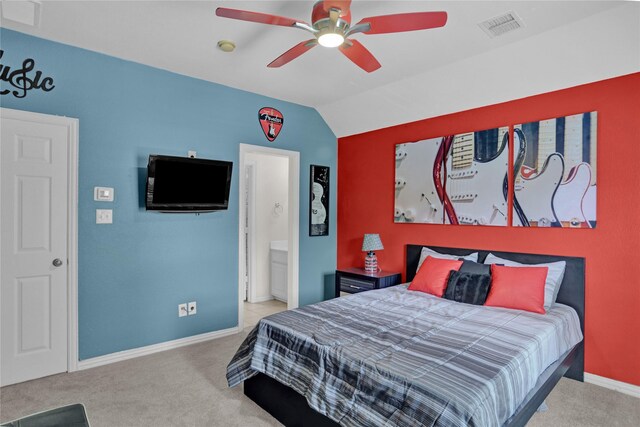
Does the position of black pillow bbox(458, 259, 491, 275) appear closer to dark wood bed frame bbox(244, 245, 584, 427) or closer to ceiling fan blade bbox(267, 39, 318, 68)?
dark wood bed frame bbox(244, 245, 584, 427)

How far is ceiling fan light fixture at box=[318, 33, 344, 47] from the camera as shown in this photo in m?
2.11

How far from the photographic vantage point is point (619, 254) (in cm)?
282

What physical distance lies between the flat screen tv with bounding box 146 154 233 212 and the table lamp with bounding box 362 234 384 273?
66.4 inches

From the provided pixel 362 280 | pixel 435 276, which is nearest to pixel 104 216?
pixel 362 280

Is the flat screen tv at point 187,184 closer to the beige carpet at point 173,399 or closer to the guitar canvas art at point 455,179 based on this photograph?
the beige carpet at point 173,399

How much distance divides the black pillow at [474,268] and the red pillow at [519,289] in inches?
7.7

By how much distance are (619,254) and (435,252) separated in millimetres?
1553

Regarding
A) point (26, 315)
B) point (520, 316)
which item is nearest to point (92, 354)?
point (26, 315)

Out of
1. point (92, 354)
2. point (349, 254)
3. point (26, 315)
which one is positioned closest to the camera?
point (26, 315)

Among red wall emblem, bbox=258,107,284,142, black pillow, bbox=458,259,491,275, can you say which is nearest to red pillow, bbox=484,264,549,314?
black pillow, bbox=458,259,491,275

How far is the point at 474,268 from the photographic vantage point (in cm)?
335

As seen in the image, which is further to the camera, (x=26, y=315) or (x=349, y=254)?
(x=349, y=254)

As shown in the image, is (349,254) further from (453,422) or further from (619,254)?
(453,422)

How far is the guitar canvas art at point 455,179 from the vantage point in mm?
3482
